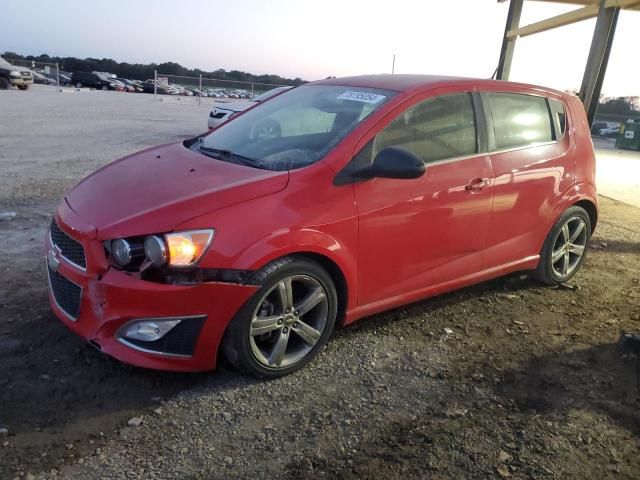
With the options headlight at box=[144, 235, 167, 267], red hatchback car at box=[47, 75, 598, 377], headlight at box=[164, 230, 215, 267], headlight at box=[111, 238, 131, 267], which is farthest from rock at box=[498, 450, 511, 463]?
headlight at box=[111, 238, 131, 267]

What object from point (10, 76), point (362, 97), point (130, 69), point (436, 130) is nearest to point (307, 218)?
point (362, 97)

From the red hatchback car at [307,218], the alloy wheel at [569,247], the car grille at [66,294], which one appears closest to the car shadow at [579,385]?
the red hatchback car at [307,218]

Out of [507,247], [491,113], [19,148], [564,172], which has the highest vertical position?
[491,113]

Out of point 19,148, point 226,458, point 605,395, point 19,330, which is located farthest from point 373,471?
point 19,148

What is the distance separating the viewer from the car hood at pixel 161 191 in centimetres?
297

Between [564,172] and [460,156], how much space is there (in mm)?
1251

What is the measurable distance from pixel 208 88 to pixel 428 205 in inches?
1514

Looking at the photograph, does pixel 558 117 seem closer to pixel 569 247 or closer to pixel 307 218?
pixel 569 247

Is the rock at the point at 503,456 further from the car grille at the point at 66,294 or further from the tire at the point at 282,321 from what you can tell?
the car grille at the point at 66,294

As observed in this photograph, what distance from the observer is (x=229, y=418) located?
294cm

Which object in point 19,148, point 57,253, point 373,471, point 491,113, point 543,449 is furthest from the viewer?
point 19,148

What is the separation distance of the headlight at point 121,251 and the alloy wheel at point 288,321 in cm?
72

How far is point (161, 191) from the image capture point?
321 cm

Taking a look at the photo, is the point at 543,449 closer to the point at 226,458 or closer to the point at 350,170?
the point at 226,458
